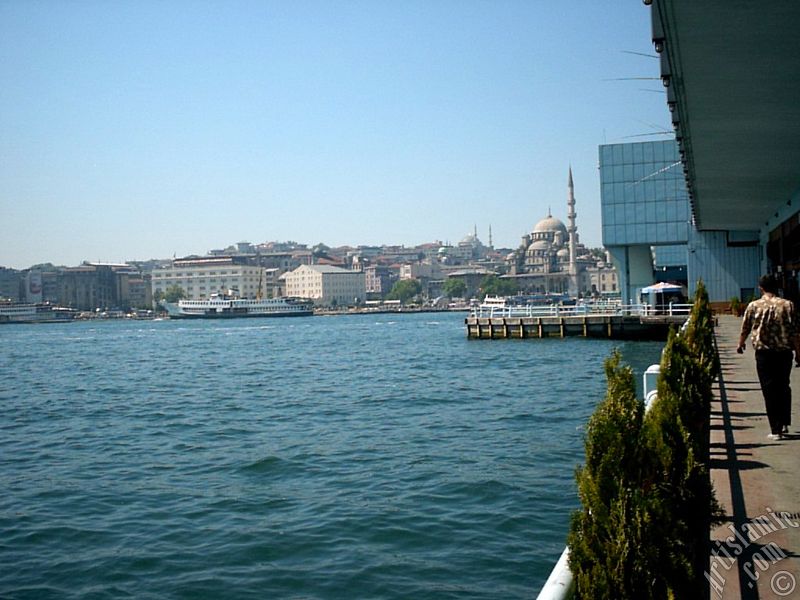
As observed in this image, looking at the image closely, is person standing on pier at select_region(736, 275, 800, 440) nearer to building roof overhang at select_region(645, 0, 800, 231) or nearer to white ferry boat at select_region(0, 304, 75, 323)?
building roof overhang at select_region(645, 0, 800, 231)

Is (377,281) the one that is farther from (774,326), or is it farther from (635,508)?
(635,508)

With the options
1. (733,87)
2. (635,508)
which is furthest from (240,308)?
(635,508)

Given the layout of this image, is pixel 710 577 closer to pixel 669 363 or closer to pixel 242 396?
pixel 669 363

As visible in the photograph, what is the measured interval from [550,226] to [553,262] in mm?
15393

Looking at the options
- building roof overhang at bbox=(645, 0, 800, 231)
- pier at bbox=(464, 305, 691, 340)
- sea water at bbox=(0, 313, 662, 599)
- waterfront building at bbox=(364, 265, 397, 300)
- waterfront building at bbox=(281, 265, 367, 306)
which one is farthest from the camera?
waterfront building at bbox=(364, 265, 397, 300)

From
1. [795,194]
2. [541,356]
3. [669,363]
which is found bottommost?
[541,356]

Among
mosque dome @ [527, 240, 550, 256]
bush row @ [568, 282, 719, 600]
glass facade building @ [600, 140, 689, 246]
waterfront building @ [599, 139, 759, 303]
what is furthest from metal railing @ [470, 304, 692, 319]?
mosque dome @ [527, 240, 550, 256]

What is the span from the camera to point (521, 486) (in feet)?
33.2

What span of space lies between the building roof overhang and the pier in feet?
64.3

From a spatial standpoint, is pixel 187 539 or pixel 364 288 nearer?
pixel 187 539

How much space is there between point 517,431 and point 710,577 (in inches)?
399

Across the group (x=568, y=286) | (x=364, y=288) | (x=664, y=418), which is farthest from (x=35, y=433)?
(x=364, y=288)

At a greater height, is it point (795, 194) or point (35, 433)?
point (795, 194)

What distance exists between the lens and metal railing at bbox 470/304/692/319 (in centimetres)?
4072
